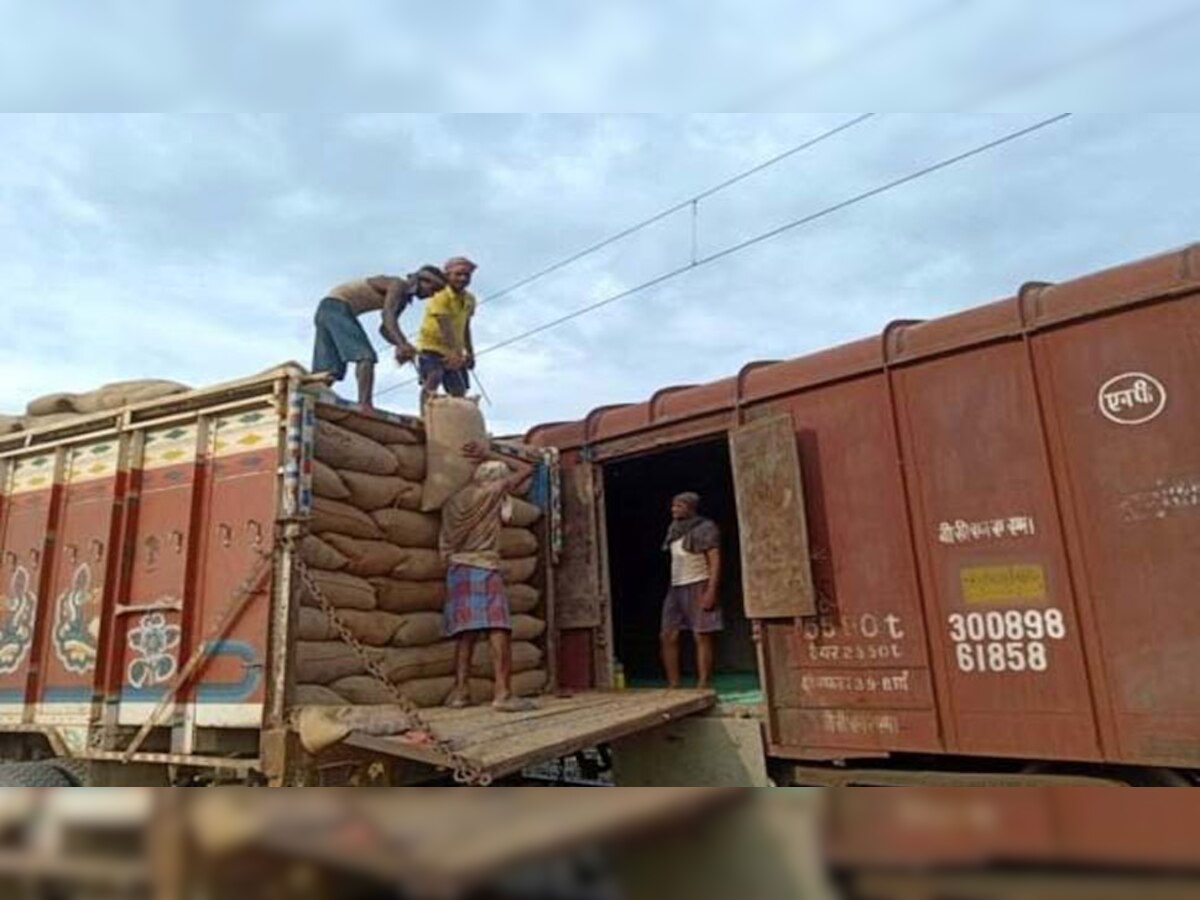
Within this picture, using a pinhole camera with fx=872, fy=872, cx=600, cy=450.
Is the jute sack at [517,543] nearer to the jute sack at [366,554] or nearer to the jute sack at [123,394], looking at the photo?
the jute sack at [366,554]

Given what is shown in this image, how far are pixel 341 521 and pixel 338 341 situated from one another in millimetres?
1793

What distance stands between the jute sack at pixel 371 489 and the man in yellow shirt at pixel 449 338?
1291 millimetres

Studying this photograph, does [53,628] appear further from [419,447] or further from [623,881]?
[623,881]

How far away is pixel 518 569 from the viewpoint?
18.9 ft

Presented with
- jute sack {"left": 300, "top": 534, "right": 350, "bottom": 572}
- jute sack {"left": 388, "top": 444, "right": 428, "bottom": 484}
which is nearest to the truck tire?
jute sack {"left": 300, "top": 534, "right": 350, "bottom": 572}

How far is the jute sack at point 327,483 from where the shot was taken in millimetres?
4188

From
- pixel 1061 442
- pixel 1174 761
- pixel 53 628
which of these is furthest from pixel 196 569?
pixel 1174 761

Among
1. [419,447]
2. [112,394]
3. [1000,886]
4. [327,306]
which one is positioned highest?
[327,306]

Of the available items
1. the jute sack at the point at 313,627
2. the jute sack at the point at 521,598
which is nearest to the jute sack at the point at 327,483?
the jute sack at the point at 313,627

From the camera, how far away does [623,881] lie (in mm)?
520

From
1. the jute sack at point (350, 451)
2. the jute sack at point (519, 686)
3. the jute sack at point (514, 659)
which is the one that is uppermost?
the jute sack at point (350, 451)

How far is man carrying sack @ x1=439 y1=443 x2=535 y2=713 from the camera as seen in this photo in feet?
15.7

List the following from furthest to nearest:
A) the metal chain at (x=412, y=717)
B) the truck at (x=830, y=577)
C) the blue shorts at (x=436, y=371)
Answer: the blue shorts at (x=436, y=371) < the truck at (x=830, y=577) < the metal chain at (x=412, y=717)

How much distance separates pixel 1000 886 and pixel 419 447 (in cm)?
464
